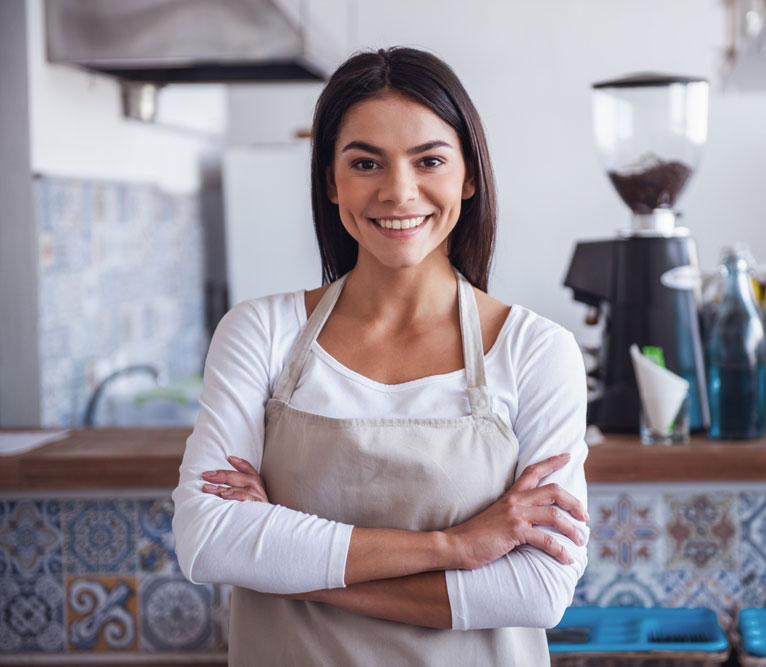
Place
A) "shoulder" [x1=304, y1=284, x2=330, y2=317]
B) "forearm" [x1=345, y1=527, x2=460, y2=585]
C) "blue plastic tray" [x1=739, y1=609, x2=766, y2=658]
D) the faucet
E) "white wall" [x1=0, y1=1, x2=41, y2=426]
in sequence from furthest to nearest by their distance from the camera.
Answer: the faucet, "white wall" [x1=0, y1=1, x2=41, y2=426], "blue plastic tray" [x1=739, y1=609, x2=766, y2=658], "shoulder" [x1=304, y1=284, x2=330, y2=317], "forearm" [x1=345, y1=527, x2=460, y2=585]

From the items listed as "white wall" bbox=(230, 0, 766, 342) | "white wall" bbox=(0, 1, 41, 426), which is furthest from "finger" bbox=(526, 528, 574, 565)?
"white wall" bbox=(230, 0, 766, 342)

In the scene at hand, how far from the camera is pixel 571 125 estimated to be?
392cm

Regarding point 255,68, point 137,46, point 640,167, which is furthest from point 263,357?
point 255,68

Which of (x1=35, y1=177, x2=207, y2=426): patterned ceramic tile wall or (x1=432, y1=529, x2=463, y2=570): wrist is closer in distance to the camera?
(x1=432, y1=529, x2=463, y2=570): wrist

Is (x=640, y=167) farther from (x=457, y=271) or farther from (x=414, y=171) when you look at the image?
(x=414, y=171)

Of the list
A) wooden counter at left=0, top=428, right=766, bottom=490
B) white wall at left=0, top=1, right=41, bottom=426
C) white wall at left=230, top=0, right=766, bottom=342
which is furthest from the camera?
white wall at left=230, top=0, right=766, bottom=342

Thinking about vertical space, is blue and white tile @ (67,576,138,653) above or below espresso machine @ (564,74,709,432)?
below

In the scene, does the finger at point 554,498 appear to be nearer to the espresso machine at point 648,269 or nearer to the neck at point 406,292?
the neck at point 406,292

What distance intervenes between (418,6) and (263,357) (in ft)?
10.4

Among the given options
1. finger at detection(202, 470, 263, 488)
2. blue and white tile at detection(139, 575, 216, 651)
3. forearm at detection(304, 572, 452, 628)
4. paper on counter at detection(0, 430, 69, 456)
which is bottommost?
blue and white tile at detection(139, 575, 216, 651)

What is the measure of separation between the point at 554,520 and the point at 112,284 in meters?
2.03

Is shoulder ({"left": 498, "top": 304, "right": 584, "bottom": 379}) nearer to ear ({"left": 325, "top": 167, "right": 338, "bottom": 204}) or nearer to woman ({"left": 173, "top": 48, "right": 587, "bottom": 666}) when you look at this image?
woman ({"left": 173, "top": 48, "right": 587, "bottom": 666})

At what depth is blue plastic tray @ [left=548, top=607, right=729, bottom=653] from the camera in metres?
1.62

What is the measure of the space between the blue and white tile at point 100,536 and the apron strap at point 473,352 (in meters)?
0.85
